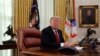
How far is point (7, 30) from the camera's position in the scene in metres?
5.69

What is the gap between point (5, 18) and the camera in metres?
5.92

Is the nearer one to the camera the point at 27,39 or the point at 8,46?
the point at 27,39

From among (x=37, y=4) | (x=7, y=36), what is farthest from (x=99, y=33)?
(x=7, y=36)

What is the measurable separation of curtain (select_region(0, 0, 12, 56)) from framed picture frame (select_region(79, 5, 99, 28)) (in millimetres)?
2436

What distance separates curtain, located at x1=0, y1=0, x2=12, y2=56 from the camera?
5.82 metres

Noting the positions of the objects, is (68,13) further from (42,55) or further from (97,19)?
(42,55)

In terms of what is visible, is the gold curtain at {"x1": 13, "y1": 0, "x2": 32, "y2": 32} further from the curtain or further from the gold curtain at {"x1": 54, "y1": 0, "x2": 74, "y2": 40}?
the gold curtain at {"x1": 54, "y1": 0, "x2": 74, "y2": 40}

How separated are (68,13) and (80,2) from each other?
638mm

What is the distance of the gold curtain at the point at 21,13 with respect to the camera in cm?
594

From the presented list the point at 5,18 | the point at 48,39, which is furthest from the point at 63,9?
the point at 48,39

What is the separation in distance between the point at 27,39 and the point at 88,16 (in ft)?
12.1

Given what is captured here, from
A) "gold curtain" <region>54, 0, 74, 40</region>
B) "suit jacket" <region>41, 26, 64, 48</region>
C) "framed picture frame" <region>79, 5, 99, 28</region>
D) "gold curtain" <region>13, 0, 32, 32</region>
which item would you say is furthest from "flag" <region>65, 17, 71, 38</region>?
"suit jacket" <region>41, 26, 64, 48</region>

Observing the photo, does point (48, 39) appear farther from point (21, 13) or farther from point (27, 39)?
point (21, 13)

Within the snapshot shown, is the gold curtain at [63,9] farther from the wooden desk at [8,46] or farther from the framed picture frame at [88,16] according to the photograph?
the wooden desk at [8,46]
